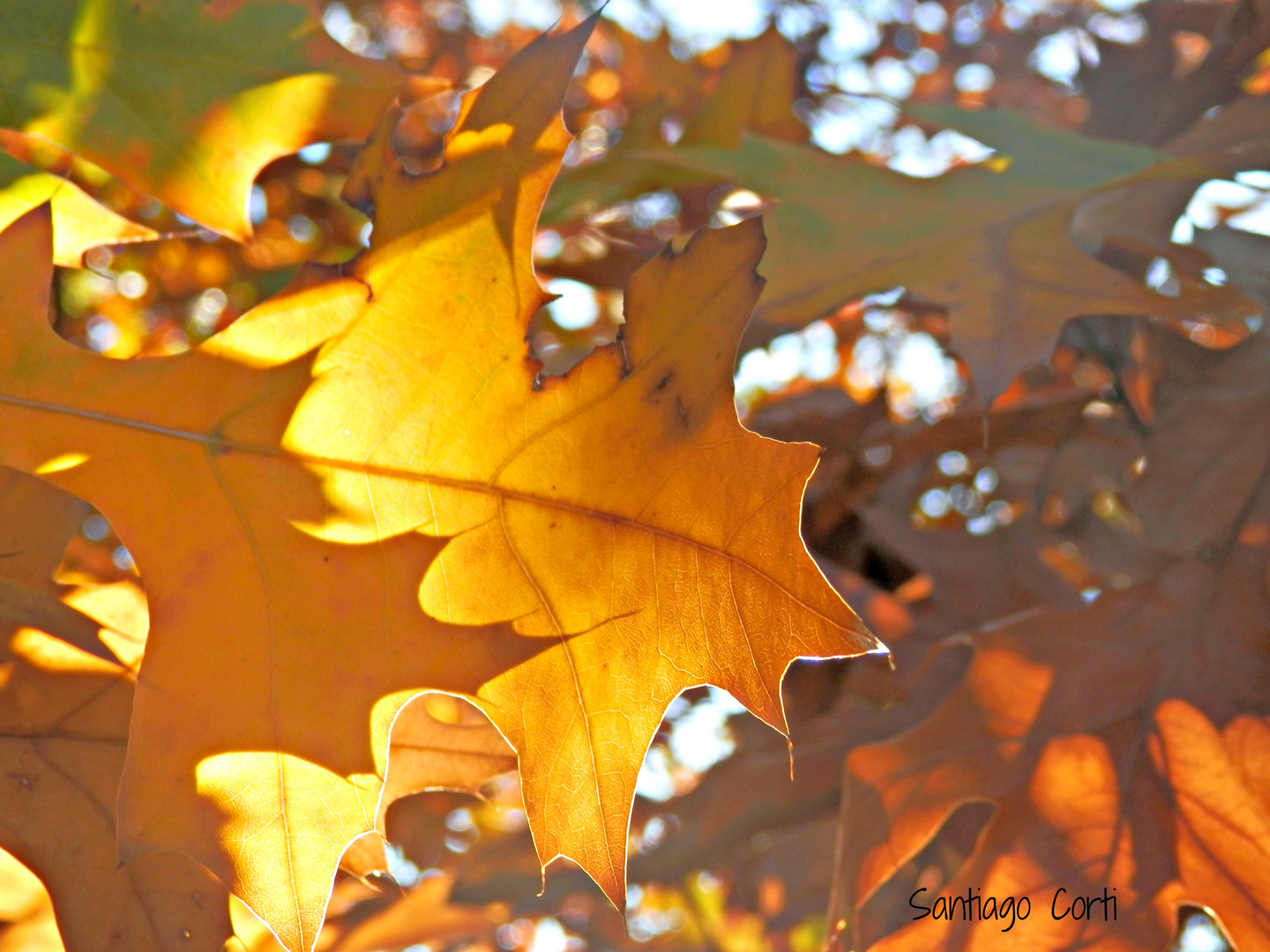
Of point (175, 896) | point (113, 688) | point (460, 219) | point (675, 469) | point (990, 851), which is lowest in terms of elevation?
point (990, 851)

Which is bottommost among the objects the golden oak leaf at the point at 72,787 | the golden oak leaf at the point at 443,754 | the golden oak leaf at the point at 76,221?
the golden oak leaf at the point at 443,754

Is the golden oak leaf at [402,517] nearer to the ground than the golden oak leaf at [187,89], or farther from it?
nearer to the ground

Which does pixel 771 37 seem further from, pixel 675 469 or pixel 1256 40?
pixel 675 469

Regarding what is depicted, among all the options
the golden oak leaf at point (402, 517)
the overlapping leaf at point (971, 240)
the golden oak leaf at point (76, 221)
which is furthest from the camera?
the overlapping leaf at point (971, 240)

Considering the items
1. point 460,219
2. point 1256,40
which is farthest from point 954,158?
point 460,219

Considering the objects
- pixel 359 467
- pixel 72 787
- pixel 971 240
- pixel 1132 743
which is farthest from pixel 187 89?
pixel 1132 743

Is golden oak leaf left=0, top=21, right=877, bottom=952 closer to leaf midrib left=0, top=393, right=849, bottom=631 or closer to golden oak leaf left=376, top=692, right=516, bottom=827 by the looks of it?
leaf midrib left=0, top=393, right=849, bottom=631

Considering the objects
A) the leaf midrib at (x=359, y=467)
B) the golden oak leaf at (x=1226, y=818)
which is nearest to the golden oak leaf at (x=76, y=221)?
Result: the leaf midrib at (x=359, y=467)

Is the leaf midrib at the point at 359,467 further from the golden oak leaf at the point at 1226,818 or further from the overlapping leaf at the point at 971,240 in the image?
the golden oak leaf at the point at 1226,818
